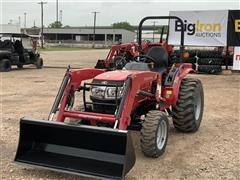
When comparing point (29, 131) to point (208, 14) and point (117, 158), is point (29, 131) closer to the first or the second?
point (117, 158)

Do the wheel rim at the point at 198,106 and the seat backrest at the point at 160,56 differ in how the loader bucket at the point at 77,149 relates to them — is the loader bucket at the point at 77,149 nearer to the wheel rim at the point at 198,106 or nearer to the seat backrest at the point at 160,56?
the seat backrest at the point at 160,56

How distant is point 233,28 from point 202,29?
1539 millimetres

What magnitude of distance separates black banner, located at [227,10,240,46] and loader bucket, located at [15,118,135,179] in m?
16.2

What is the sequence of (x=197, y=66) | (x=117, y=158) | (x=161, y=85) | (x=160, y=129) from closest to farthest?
(x=117, y=158)
(x=160, y=129)
(x=161, y=85)
(x=197, y=66)

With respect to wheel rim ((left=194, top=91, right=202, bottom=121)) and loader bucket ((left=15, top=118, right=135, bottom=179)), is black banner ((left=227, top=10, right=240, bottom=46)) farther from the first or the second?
loader bucket ((left=15, top=118, right=135, bottom=179))

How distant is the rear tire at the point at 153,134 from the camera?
6012 millimetres

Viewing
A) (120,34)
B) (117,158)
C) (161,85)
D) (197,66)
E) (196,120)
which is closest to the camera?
(117,158)

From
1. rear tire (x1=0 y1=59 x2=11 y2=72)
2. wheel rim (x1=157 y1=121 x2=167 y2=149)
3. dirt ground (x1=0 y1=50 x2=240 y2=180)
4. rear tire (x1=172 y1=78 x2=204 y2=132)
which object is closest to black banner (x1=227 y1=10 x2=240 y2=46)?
dirt ground (x1=0 y1=50 x2=240 y2=180)

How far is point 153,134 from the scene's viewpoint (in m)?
5.99

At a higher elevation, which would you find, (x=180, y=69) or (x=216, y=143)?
(x=180, y=69)

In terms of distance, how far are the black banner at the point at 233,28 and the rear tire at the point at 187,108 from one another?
43.7 feet

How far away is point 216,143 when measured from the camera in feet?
24.2

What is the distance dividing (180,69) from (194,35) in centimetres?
1430

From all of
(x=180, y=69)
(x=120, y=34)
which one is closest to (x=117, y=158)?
(x=180, y=69)
